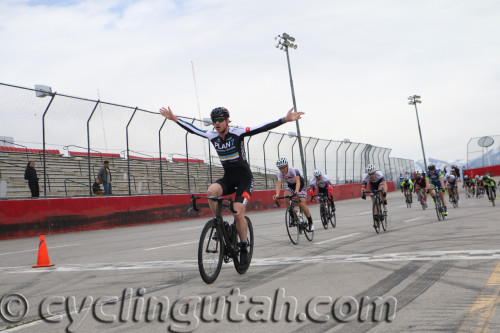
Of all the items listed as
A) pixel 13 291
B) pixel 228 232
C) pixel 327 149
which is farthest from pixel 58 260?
pixel 327 149

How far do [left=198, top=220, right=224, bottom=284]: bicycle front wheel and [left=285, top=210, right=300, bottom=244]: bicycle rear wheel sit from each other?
3.80m

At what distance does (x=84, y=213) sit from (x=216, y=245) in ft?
41.8

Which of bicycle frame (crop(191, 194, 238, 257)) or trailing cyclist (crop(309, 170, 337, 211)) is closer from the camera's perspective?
bicycle frame (crop(191, 194, 238, 257))

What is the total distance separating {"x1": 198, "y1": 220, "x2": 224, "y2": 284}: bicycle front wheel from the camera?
5.48 metres

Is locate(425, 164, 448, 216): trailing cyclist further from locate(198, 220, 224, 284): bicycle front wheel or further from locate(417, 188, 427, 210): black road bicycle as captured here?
locate(198, 220, 224, 284): bicycle front wheel

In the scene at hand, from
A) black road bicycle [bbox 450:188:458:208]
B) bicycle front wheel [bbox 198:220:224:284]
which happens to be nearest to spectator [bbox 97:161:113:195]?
black road bicycle [bbox 450:188:458:208]

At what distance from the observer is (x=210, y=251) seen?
5715 mm

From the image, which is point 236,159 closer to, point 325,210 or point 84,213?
point 325,210

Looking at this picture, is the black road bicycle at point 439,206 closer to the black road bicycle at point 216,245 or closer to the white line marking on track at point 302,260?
the white line marking on track at point 302,260

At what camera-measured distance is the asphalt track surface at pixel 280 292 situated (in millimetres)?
3820

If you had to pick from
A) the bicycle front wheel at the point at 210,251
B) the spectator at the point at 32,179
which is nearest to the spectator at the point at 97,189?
the spectator at the point at 32,179

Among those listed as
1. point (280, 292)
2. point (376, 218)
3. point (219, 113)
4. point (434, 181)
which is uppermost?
A: point (219, 113)

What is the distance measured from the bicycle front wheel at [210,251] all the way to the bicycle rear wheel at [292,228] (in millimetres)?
3797

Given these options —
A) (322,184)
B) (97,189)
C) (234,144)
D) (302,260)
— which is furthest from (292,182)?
(97,189)
